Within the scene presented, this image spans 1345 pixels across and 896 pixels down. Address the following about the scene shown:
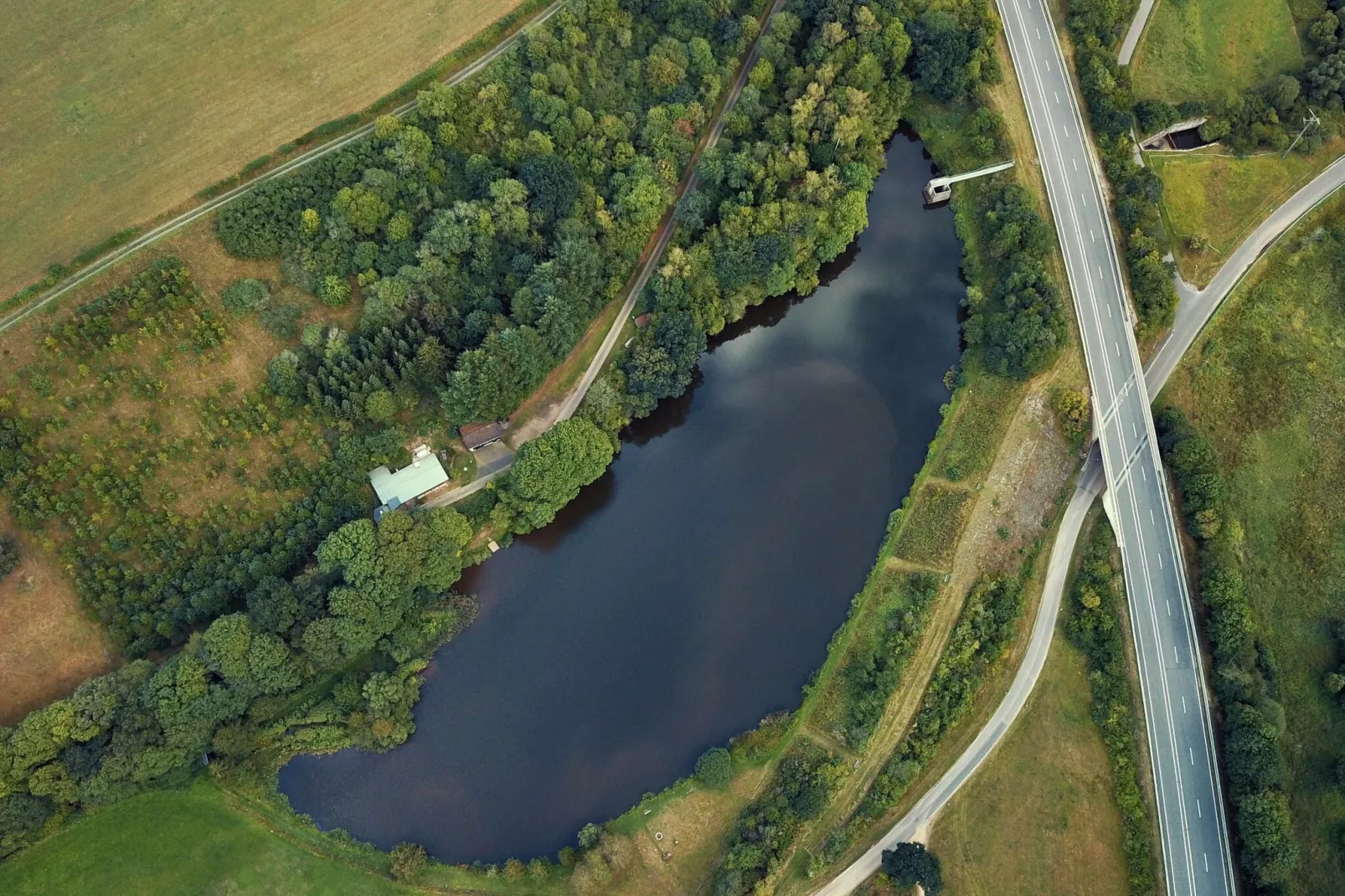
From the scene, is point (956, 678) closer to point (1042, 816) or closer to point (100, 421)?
point (1042, 816)

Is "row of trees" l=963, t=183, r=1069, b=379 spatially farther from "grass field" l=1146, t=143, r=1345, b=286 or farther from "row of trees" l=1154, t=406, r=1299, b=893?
"grass field" l=1146, t=143, r=1345, b=286

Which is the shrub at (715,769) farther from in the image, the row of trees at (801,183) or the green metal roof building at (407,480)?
the green metal roof building at (407,480)

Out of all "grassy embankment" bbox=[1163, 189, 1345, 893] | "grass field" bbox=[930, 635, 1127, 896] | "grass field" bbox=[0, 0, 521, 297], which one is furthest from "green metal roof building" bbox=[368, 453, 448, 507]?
"grassy embankment" bbox=[1163, 189, 1345, 893]

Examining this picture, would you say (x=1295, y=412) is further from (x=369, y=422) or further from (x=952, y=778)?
(x=369, y=422)

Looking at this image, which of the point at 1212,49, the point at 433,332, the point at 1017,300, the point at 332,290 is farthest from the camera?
the point at 1212,49

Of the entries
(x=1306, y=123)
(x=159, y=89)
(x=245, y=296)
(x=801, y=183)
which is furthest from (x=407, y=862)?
(x=1306, y=123)
